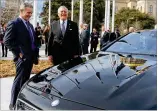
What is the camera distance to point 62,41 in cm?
550

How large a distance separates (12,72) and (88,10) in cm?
5297

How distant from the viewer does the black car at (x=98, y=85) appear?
260 centimetres

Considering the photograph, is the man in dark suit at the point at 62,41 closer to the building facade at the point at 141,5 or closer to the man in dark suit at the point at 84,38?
the man in dark suit at the point at 84,38

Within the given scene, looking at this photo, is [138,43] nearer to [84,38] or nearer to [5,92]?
[5,92]

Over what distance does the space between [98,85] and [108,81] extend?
11 cm

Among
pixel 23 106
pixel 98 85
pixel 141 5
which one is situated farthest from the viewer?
pixel 141 5

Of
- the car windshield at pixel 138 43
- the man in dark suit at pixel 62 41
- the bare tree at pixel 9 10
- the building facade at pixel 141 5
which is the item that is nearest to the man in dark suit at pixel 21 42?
the man in dark suit at pixel 62 41

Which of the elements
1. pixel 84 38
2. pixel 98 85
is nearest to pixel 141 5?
→ pixel 84 38

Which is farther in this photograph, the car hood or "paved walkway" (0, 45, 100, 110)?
"paved walkway" (0, 45, 100, 110)

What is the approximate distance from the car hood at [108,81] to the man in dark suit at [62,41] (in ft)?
5.08

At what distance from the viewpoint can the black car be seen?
2.60 m

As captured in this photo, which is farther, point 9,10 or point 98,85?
point 9,10

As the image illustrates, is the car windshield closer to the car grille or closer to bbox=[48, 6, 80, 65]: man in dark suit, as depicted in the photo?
bbox=[48, 6, 80, 65]: man in dark suit

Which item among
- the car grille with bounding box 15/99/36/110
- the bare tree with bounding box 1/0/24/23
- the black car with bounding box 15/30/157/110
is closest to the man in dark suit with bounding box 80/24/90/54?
the black car with bounding box 15/30/157/110
